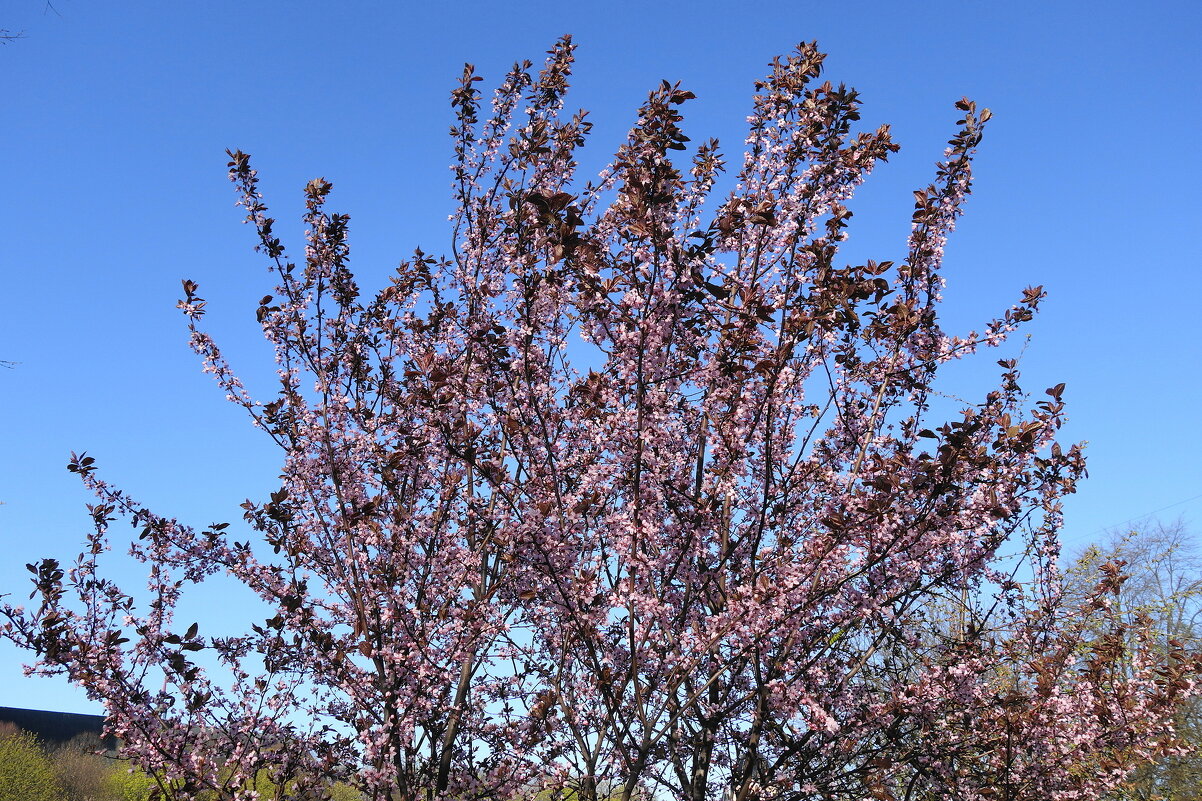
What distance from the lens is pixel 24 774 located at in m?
21.0

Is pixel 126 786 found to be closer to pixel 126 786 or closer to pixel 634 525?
pixel 126 786

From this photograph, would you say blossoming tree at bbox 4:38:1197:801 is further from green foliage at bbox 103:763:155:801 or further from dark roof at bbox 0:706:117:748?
dark roof at bbox 0:706:117:748

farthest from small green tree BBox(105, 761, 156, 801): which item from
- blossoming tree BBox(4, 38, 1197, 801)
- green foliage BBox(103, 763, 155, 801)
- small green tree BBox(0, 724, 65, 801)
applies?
blossoming tree BBox(4, 38, 1197, 801)

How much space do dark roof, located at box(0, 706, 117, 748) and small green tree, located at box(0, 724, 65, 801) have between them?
4.46m

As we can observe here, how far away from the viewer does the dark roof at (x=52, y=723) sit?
1086 inches

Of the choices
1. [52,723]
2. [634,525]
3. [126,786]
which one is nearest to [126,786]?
[126,786]

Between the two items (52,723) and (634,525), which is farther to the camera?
(52,723)

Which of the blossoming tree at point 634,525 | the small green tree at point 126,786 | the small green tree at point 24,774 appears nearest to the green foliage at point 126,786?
the small green tree at point 126,786

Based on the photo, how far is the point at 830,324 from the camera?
5504 millimetres

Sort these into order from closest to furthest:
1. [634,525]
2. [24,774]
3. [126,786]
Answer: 1. [634,525]
2. [24,774]
3. [126,786]

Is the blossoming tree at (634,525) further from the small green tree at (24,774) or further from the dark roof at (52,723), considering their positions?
the dark roof at (52,723)

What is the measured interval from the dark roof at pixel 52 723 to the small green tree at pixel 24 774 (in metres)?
4.46

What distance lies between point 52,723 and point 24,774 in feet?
30.2

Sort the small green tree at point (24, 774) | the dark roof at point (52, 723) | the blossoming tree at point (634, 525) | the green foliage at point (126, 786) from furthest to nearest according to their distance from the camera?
the dark roof at point (52, 723) < the green foliage at point (126, 786) < the small green tree at point (24, 774) < the blossoming tree at point (634, 525)
